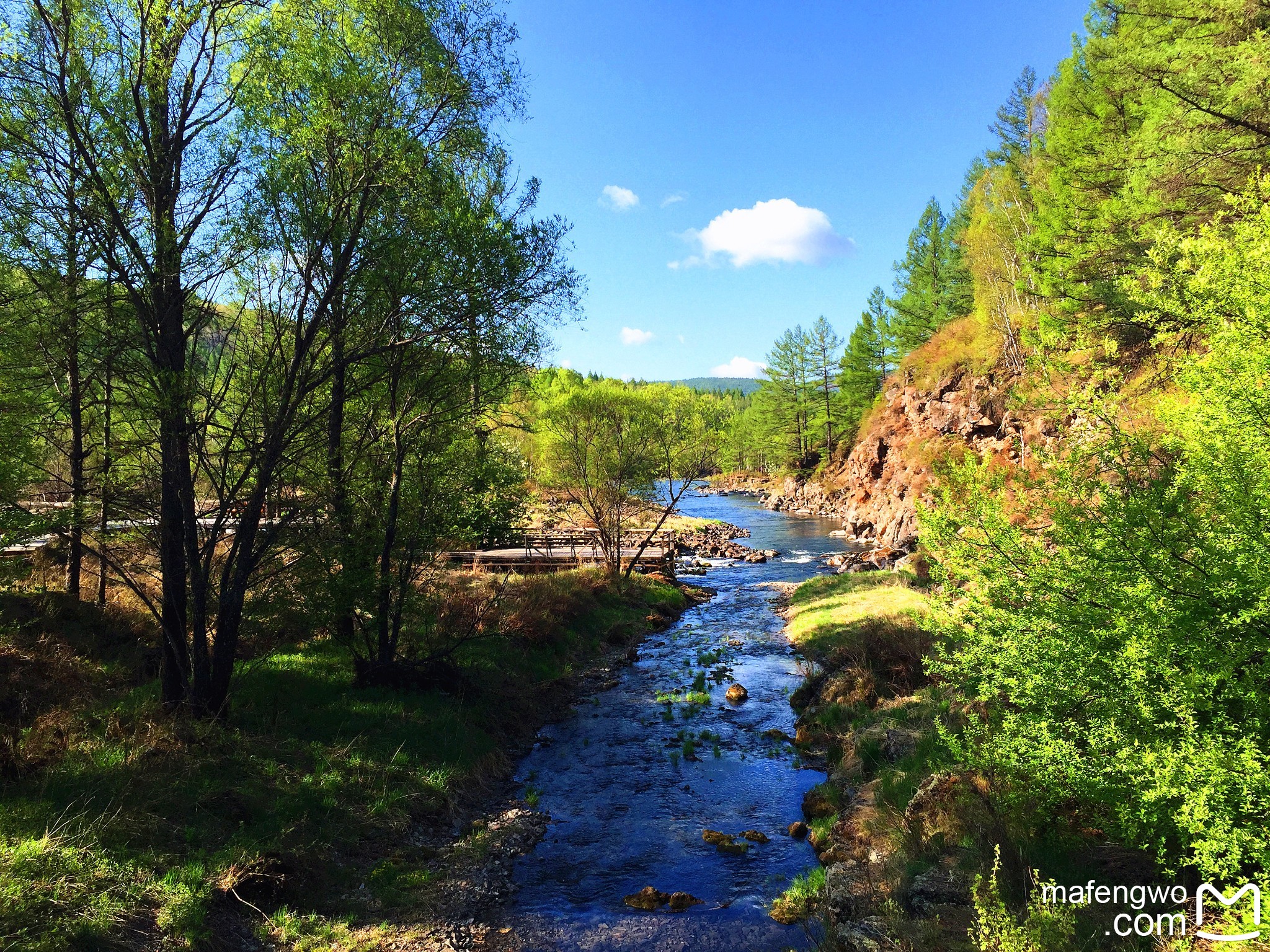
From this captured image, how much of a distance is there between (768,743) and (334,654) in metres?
10.4

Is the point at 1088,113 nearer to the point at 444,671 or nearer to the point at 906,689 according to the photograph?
the point at 906,689

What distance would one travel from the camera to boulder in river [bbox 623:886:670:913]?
8461 mm

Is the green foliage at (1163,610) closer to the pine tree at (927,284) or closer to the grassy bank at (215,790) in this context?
the grassy bank at (215,790)

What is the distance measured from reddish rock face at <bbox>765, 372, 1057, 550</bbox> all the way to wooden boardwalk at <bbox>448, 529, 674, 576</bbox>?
14598mm

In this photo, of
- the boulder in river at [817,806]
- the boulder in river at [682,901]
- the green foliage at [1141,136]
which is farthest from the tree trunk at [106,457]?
the green foliage at [1141,136]

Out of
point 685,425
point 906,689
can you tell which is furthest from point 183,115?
point 685,425

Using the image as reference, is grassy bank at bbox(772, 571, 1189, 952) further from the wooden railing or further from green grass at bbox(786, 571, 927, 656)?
the wooden railing

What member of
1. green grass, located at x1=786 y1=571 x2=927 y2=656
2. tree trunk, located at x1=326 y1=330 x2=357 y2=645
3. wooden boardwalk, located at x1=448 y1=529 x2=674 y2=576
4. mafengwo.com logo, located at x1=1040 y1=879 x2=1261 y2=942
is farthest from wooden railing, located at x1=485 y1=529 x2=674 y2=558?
mafengwo.com logo, located at x1=1040 y1=879 x2=1261 y2=942

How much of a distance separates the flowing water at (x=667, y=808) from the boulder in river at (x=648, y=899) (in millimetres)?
111

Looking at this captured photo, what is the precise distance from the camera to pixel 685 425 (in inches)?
1132

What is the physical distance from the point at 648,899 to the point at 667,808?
9.31 ft

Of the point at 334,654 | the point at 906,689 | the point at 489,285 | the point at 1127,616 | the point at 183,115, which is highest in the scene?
the point at 183,115

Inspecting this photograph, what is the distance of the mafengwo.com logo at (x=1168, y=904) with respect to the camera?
4316 millimetres

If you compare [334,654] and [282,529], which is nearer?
[282,529]
